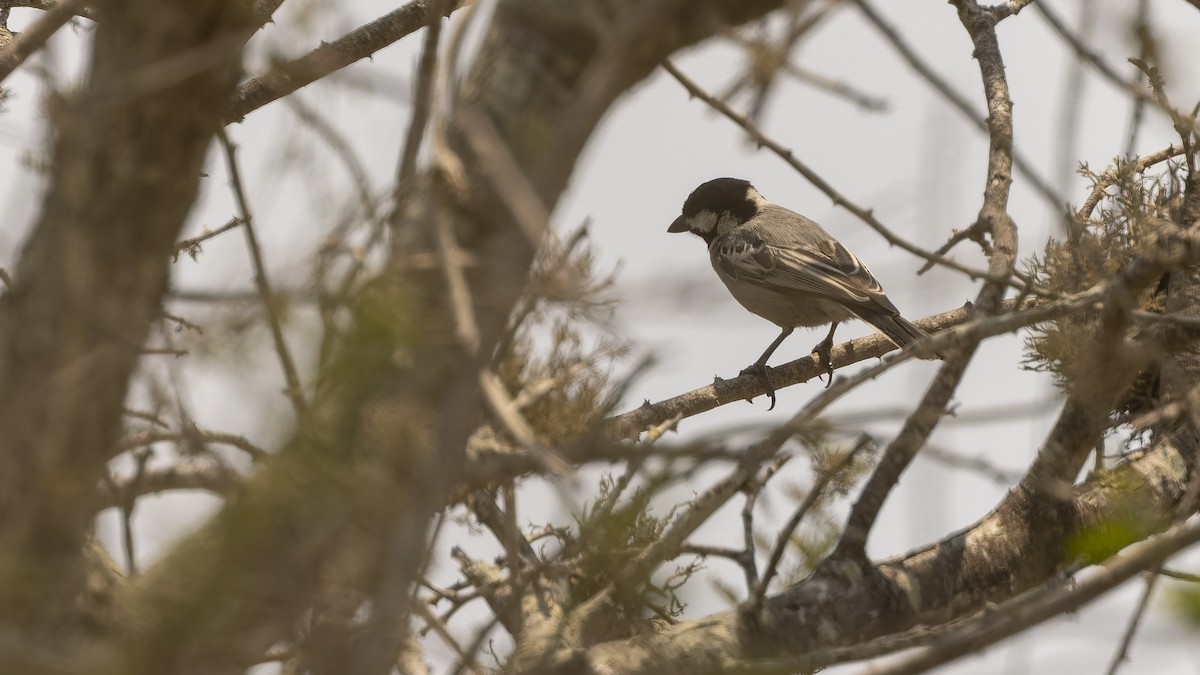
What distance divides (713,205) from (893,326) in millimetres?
2771

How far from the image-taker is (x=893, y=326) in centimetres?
651

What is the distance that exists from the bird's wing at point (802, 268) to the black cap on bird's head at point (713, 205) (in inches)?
23.1

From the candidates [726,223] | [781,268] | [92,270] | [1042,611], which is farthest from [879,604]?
[726,223]

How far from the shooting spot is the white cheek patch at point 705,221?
8969 millimetres

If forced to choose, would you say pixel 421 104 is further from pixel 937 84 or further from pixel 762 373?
pixel 762 373

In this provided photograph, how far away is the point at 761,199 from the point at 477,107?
7158 mm

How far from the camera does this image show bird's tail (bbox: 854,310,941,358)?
6320 millimetres

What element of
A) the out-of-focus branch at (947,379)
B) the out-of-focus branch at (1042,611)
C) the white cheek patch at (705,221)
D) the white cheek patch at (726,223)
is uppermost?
the white cheek patch at (705,221)

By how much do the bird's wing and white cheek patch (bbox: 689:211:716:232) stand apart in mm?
604

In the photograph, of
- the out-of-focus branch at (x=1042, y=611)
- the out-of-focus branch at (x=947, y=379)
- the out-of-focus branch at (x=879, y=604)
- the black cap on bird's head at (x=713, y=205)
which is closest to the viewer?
the out-of-focus branch at (x=1042, y=611)

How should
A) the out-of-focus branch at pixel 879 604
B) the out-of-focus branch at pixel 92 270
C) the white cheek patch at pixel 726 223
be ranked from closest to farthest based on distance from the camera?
the out-of-focus branch at pixel 92 270
the out-of-focus branch at pixel 879 604
the white cheek patch at pixel 726 223

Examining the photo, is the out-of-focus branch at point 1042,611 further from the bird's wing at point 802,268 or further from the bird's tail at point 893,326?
the bird's wing at point 802,268

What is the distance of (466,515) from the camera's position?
163 inches

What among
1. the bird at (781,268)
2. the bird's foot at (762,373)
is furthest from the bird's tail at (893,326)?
the bird's foot at (762,373)
